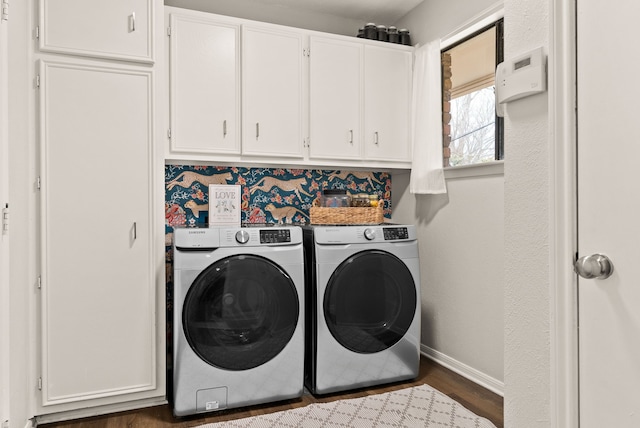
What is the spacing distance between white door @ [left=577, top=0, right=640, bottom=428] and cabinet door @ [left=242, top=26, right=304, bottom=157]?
6.46 ft

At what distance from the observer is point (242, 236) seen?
7.80 feet

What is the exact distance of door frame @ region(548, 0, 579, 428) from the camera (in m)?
1.04

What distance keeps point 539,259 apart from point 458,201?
1.78m

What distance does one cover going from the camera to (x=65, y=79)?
2180 millimetres

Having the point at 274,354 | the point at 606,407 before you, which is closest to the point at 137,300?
the point at 274,354

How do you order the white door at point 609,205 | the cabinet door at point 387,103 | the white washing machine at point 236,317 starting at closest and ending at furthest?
the white door at point 609,205
the white washing machine at point 236,317
the cabinet door at point 387,103

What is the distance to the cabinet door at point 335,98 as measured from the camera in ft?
9.48

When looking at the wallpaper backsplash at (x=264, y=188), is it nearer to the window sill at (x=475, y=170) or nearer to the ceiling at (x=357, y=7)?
the window sill at (x=475, y=170)

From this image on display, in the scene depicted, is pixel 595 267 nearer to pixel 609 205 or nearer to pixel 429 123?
pixel 609 205

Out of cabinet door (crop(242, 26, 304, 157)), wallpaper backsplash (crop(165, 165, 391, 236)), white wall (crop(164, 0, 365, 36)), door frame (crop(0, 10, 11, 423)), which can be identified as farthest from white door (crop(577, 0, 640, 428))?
white wall (crop(164, 0, 365, 36))

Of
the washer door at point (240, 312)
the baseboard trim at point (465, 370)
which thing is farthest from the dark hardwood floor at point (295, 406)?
the washer door at point (240, 312)

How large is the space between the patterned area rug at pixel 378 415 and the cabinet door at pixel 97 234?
0.60 m

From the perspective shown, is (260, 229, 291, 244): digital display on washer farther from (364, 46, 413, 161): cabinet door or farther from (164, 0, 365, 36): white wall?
(164, 0, 365, 36): white wall

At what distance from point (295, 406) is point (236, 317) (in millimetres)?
594
